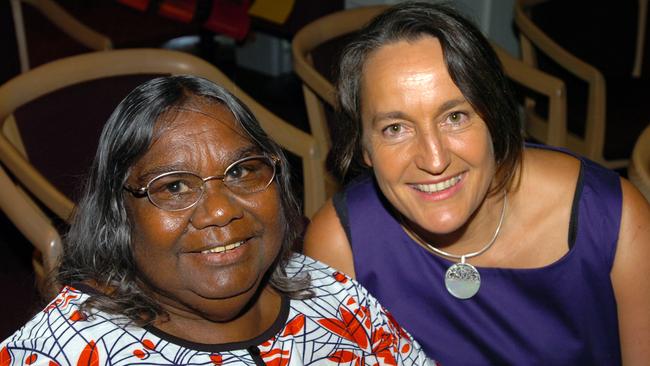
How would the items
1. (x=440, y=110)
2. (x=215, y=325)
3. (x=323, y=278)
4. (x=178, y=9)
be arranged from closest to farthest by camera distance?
(x=215, y=325) < (x=440, y=110) < (x=323, y=278) < (x=178, y=9)

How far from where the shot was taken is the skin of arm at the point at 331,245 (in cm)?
213

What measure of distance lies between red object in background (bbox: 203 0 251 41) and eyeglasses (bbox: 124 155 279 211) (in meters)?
3.14

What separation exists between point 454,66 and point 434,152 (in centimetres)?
17

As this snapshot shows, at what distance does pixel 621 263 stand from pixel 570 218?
0.15m

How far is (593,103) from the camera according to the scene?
3.53 m

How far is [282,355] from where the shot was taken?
168 centimetres

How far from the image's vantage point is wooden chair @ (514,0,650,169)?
11.6 feet

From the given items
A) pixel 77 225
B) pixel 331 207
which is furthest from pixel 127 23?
pixel 77 225

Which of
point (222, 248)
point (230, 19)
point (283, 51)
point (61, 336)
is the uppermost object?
point (222, 248)

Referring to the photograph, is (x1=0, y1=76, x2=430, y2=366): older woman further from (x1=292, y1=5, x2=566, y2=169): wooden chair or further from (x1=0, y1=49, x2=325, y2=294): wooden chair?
(x1=292, y1=5, x2=566, y2=169): wooden chair

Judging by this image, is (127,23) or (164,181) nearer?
(164,181)

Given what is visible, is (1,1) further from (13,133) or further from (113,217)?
(113,217)

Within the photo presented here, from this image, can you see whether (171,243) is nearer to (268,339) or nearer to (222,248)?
(222,248)

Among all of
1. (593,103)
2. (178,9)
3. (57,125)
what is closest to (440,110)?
(57,125)
